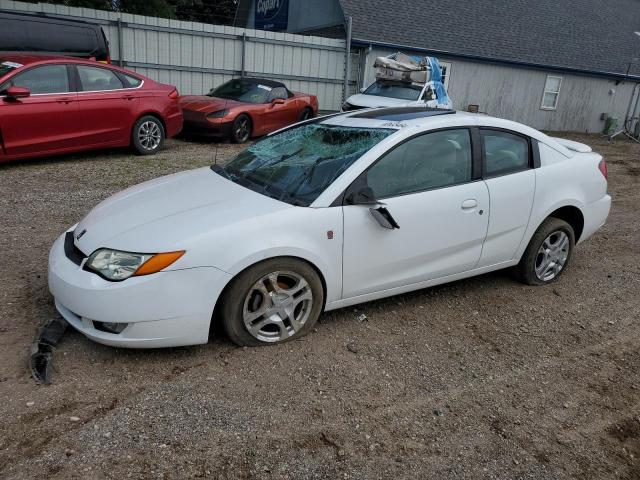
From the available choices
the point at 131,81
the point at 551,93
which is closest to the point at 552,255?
the point at 131,81

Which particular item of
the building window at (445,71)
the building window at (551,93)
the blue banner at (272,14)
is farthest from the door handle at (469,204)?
the blue banner at (272,14)

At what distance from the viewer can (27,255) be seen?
483 centimetres

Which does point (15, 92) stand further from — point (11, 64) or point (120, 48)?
point (120, 48)

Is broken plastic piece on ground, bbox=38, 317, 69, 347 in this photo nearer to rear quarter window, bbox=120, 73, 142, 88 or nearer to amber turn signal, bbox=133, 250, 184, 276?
amber turn signal, bbox=133, 250, 184, 276

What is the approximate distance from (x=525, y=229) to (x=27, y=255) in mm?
4261

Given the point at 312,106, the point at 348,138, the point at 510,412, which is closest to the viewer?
the point at 510,412

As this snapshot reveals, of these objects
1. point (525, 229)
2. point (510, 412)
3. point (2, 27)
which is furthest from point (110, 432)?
point (2, 27)

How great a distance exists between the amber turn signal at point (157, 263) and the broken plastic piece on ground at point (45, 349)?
0.75 m

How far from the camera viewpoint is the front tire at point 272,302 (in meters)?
3.30

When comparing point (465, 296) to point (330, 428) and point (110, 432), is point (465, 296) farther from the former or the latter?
point (110, 432)

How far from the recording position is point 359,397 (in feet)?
10.2

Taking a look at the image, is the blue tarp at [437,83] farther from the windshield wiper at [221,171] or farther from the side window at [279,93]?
the windshield wiper at [221,171]

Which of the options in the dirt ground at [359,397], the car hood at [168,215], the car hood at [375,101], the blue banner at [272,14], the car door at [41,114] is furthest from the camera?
the blue banner at [272,14]

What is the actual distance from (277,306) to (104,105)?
634 cm
